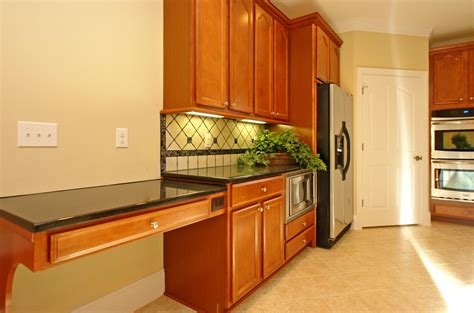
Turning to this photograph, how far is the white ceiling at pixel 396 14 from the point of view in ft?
9.55

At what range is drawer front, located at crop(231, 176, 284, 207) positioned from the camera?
163 cm

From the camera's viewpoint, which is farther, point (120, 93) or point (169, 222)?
point (120, 93)

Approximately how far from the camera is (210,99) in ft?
6.08

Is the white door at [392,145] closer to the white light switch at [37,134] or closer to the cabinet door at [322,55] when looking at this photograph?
the cabinet door at [322,55]

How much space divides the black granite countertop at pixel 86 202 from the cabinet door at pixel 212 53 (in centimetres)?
66

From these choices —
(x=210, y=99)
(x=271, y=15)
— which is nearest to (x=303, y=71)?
(x=271, y=15)

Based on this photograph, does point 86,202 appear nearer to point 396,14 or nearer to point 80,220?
point 80,220

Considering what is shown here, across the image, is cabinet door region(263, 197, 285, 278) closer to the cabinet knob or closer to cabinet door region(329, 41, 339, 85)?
the cabinet knob

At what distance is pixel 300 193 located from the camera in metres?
2.41

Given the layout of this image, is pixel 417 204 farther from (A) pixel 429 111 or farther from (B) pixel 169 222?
(B) pixel 169 222

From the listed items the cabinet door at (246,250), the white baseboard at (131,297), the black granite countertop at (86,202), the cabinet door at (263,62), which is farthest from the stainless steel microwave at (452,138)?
the white baseboard at (131,297)

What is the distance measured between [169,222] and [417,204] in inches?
143

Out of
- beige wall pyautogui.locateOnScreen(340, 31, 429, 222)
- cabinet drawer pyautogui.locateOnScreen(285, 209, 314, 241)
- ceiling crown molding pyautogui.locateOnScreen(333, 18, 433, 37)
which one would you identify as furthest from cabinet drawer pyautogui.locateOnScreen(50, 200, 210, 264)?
ceiling crown molding pyautogui.locateOnScreen(333, 18, 433, 37)

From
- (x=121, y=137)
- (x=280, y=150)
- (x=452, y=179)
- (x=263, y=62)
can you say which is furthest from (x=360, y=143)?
(x=121, y=137)
